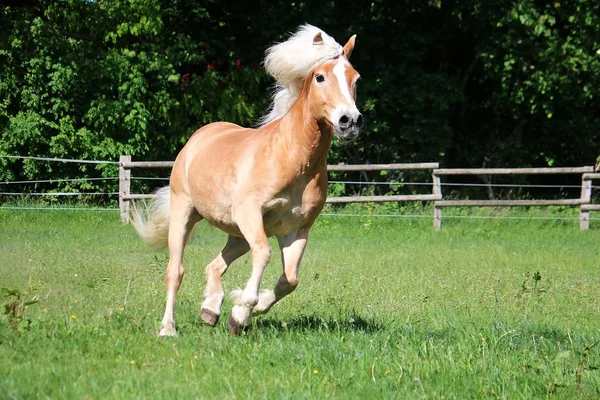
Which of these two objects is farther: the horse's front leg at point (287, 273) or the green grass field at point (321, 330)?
the horse's front leg at point (287, 273)

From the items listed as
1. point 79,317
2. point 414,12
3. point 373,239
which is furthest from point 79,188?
point 79,317

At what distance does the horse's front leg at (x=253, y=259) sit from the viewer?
6188mm

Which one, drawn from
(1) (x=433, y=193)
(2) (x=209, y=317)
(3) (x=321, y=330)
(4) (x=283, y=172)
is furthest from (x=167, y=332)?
(1) (x=433, y=193)

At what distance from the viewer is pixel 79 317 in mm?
6723

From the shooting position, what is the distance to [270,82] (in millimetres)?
21359

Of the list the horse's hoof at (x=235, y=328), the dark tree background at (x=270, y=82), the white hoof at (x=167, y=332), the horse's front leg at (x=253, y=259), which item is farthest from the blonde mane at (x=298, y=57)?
the dark tree background at (x=270, y=82)

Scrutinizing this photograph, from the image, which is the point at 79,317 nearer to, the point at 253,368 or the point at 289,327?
the point at 289,327

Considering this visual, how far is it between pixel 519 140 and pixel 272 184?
17927mm

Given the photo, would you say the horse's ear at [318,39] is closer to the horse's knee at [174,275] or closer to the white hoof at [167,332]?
the horse's knee at [174,275]

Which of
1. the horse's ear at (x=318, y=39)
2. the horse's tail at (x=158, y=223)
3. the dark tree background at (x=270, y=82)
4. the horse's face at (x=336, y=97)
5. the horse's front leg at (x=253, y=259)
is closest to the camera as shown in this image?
the horse's face at (x=336, y=97)

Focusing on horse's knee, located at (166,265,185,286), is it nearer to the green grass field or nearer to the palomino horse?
the palomino horse

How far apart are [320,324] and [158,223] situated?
91.7 inches

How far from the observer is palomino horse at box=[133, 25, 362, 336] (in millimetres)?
6277

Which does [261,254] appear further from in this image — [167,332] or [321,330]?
[167,332]
